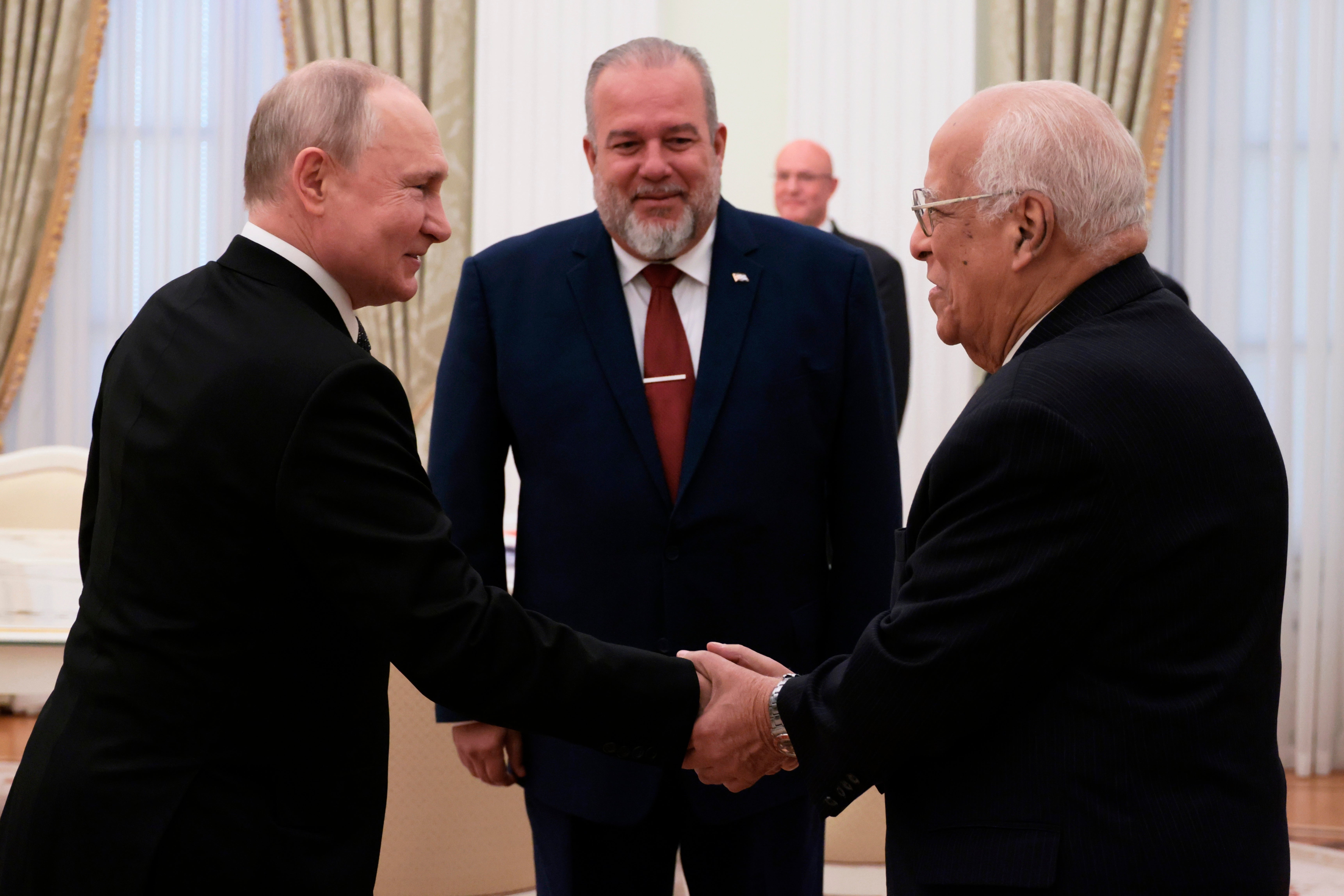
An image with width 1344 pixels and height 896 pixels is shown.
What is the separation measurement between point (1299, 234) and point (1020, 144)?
4.28 metres

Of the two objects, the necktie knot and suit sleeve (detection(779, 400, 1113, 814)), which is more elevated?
the necktie knot

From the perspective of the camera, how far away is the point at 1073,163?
4.54 feet

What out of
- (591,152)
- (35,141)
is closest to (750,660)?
(591,152)

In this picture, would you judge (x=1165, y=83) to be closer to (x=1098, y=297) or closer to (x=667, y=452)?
(x=667, y=452)

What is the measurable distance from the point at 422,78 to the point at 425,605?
14.1ft

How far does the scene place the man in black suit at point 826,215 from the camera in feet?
15.8

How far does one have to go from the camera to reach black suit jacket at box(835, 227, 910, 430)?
4.79 metres

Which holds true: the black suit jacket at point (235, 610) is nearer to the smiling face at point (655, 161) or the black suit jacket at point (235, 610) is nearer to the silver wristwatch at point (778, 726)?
the silver wristwatch at point (778, 726)

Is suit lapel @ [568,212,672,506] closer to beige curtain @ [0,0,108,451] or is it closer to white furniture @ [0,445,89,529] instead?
white furniture @ [0,445,89,529]

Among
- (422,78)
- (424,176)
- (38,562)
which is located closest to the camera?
(424,176)

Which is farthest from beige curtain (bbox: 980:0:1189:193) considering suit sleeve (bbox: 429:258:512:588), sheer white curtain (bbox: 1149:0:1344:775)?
suit sleeve (bbox: 429:258:512:588)

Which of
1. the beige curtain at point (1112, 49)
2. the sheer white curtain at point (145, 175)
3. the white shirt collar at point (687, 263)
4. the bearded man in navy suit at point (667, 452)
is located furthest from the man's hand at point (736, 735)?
the sheer white curtain at point (145, 175)

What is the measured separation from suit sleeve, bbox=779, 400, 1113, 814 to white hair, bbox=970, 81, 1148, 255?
0.26 m

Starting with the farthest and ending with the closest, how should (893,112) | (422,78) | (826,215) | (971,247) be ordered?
(422,78) < (893,112) < (826,215) < (971,247)
